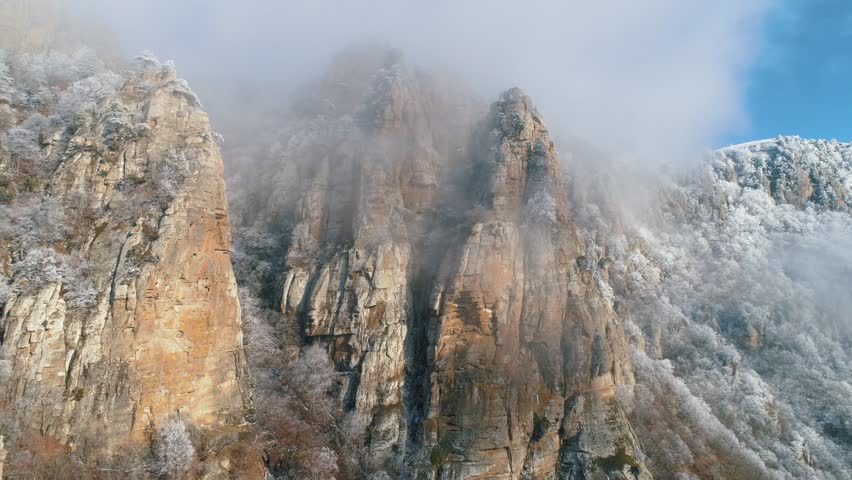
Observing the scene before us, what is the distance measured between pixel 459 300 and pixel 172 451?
1180 inches

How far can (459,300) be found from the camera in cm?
5178

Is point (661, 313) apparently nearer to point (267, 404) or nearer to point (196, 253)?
point (267, 404)

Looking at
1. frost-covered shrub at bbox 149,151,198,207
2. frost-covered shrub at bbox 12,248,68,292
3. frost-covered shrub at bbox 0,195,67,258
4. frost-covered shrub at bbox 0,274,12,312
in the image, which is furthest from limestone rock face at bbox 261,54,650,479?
frost-covered shrub at bbox 0,274,12,312

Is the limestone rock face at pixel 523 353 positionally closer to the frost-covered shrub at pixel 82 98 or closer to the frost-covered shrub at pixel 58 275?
the frost-covered shrub at pixel 58 275

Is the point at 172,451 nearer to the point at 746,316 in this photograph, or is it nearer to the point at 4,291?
the point at 4,291

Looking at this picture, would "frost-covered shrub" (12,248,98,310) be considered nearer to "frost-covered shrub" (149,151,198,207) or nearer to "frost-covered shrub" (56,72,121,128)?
"frost-covered shrub" (149,151,198,207)

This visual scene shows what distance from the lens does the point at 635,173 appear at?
11206 cm

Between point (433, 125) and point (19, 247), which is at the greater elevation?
point (433, 125)

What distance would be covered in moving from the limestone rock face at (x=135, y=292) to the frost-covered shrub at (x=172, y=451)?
976 mm

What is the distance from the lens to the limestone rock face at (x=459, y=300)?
47000 mm

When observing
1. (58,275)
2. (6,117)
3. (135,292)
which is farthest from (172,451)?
(6,117)

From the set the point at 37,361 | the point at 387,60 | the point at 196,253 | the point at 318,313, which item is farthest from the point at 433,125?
the point at 37,361

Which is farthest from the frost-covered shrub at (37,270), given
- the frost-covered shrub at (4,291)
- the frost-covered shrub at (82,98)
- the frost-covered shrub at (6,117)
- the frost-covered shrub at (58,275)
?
the frost-covered shrub at (82,98)

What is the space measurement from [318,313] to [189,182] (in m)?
21.1
